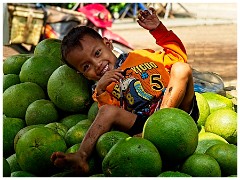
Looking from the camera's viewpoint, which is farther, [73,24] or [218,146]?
[73,24]

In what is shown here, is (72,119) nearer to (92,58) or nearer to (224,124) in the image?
(92,58)

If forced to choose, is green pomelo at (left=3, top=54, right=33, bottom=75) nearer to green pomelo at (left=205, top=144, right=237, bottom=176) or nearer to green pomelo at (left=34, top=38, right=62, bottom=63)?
green pomelo at (left=34, top=38, right=62, bottom=63)

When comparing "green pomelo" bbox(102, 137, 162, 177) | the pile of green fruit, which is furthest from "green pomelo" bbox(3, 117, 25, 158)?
"green pomelo" bbox(102, 137, 162, 177)

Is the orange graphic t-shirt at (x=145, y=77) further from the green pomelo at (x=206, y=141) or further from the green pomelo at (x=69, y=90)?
the green pomelo at (x=206, y=141)

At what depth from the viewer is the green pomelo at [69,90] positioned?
3.25 m

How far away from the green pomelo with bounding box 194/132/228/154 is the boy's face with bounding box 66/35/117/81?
698 mm

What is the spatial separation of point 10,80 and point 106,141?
1.34 metres

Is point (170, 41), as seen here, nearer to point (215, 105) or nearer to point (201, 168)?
point (215, 105)

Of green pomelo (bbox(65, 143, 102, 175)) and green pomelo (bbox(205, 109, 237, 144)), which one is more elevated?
green pomelo (bbox(205, 109, 237, 144))

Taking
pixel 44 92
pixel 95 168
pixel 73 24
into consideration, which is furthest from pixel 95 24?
pixel 95 168

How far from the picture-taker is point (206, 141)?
2766 mm

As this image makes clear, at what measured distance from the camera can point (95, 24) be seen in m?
7.93

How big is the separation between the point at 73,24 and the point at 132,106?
16.4 feet

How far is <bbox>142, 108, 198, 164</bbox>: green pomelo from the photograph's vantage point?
239 centimetres
